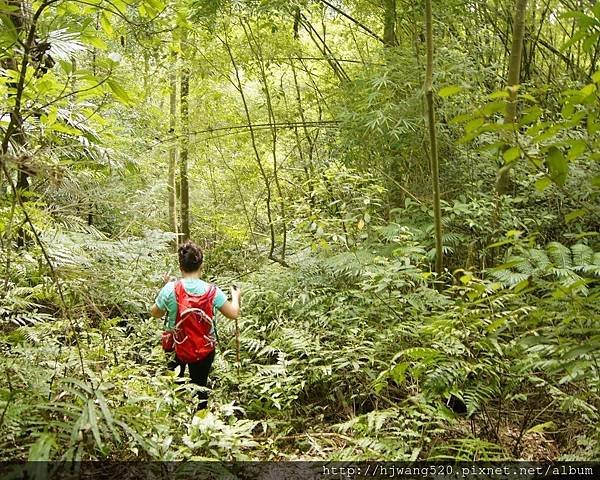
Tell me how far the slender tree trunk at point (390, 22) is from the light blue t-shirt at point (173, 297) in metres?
3.41

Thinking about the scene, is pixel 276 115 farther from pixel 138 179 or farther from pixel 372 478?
pixel 372 478

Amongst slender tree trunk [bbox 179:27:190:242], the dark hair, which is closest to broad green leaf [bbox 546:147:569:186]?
the dark hair

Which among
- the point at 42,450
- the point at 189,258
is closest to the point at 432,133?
the point at 189,258

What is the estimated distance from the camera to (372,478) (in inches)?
99.6

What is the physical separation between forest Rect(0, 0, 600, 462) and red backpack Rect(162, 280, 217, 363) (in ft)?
0.90

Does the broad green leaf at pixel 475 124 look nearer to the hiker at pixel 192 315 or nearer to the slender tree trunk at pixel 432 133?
the slender tree trunk at pixel 432 133

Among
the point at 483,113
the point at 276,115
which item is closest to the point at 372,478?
the point at 483,113

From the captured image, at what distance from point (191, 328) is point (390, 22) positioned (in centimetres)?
393

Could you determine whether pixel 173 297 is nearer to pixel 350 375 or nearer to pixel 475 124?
pixel 350 375

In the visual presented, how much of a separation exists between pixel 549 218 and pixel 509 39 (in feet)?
7.79

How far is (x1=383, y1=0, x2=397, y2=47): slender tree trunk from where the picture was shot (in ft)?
16.5

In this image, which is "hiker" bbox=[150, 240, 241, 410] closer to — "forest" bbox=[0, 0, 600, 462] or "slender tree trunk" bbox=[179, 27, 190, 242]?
"forest" bbox=[0, 0, 600, 462]

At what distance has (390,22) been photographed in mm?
5355

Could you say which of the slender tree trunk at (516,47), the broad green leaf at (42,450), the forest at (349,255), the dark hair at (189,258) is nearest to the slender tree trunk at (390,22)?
the forest at (349,255)
